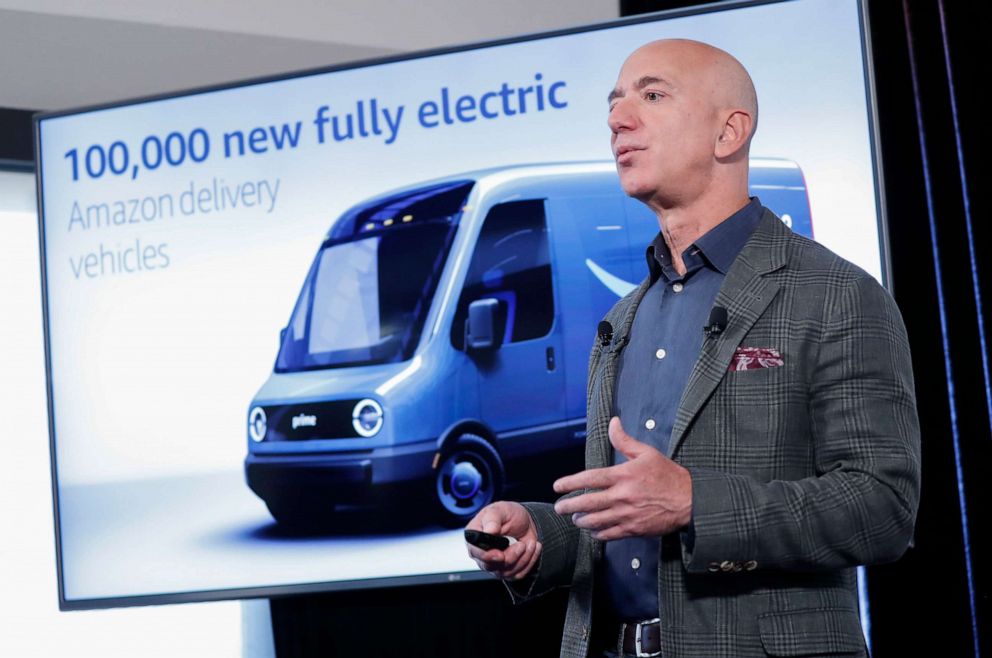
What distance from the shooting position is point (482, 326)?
299 cm

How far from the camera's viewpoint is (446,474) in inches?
117

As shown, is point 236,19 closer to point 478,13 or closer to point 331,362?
point 478,13

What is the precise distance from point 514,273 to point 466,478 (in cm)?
57

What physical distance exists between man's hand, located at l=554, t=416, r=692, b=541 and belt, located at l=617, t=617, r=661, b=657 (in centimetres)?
22

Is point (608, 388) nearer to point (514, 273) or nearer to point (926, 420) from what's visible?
point (514, 273)

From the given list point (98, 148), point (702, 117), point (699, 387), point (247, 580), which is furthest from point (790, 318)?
point (98, 148)

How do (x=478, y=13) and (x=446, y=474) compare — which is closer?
(x=446, y=474)

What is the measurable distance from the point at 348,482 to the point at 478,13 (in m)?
1.82

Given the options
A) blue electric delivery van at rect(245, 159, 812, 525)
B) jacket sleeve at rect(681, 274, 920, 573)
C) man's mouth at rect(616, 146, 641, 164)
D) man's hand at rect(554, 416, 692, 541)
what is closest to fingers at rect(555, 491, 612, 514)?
man's hand at rect(554, 416, 692, 541)

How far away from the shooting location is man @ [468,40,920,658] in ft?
4.43

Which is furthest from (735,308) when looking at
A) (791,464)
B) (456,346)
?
(456,346)

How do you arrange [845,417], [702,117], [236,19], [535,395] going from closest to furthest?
[845,417] < [702,117] < [535,395] < [236,19]

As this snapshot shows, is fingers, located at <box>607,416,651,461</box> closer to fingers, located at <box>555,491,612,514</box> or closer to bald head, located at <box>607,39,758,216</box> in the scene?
fingers, located at <box>555,491,612,514</box>

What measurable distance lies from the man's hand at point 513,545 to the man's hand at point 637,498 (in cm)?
A: 25
